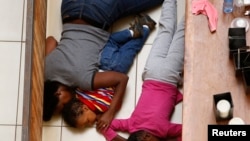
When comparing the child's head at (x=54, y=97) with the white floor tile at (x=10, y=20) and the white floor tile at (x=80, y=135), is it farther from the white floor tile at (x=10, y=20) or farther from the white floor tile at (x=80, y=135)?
the white floor tile at (x=10, y=20)

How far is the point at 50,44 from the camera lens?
→ 1860 mm

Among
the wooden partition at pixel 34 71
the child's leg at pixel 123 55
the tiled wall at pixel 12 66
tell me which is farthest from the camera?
the child's leg at pixel 123 55

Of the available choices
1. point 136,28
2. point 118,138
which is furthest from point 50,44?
point 118,138

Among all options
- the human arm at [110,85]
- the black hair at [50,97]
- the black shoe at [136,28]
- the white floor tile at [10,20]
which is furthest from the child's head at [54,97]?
the black shoe at [136,28]

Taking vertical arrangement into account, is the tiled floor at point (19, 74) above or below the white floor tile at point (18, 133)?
above

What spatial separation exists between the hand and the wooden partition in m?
0.23

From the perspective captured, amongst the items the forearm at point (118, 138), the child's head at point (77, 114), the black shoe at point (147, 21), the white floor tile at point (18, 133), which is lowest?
the forearm at point (118, 138)

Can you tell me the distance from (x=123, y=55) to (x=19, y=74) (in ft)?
1.48

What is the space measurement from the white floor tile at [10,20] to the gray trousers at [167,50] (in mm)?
517

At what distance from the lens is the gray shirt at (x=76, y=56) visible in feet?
5.87

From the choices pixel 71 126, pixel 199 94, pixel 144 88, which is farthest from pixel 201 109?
pixel 71 126

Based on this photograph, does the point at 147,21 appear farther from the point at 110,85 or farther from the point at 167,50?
the point at 110,85

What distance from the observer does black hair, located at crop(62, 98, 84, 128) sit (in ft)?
5.81

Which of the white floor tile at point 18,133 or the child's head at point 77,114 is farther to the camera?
the child's head at point 77,114
